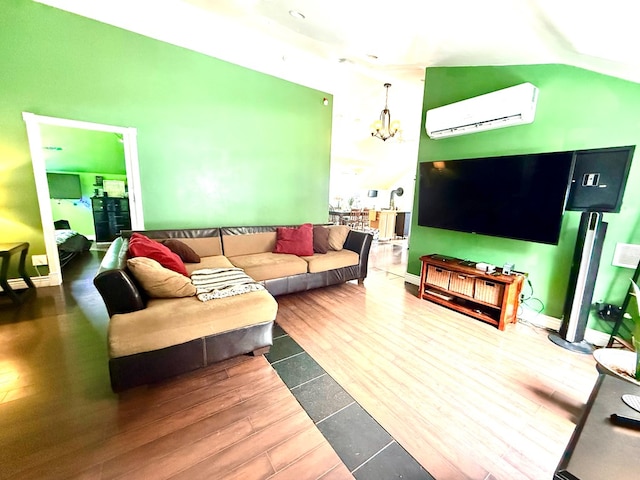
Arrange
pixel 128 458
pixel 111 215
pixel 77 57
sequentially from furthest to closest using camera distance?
pixel 111 215 → pixel 77 57 → pixel 128 458

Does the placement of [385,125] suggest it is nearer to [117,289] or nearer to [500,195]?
[500,195]

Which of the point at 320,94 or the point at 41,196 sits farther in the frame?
the point at 320,94

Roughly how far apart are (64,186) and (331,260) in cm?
713

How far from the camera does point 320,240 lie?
3.71 meters

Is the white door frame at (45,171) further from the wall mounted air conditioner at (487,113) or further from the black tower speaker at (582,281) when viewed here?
the black tower speaker at (582,281)

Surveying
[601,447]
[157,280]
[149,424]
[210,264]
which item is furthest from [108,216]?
[601,447]

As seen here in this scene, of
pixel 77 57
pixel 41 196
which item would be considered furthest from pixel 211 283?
pixel 77 57

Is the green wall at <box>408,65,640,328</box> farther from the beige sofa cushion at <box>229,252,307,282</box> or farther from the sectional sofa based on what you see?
the sectional sofa

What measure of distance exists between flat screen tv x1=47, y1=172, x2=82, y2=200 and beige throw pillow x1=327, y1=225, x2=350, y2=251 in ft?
22.2

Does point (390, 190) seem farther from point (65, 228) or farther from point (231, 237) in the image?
point (65, 228)

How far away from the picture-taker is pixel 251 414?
1489mm

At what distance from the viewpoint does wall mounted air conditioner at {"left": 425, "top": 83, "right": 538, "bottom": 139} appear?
2.49 metres

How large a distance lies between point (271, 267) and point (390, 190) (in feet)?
26.6

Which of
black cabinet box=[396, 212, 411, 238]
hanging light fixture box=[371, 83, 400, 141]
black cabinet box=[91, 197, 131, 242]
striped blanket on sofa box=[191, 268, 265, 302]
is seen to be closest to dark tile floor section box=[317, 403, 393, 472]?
striped blanket on sofa box=[191, 268, 265, 302]
